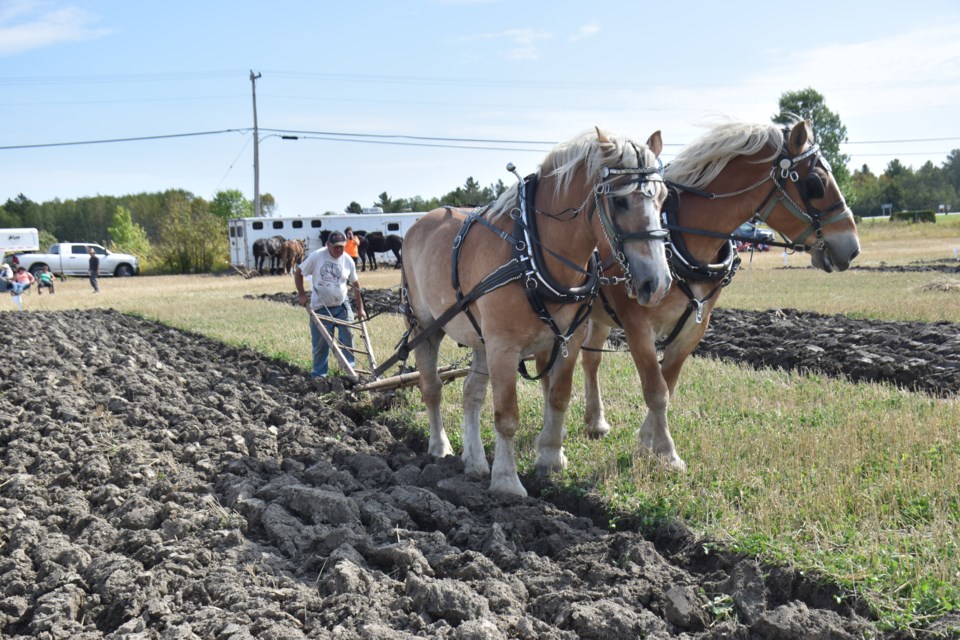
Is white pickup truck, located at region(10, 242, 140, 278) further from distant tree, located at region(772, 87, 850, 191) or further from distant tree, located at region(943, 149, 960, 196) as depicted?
distant tree, located at region(943, 149, 960, 196)

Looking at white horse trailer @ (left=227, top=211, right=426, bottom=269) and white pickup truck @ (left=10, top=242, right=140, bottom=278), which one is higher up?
white horse trailer @ (left=227, top=211, right=426, bottom=269)

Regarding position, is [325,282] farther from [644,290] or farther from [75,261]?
[75,261]

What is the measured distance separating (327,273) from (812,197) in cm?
535

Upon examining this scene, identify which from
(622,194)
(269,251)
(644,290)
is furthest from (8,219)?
(644,290)

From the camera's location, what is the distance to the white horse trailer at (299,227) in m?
38.9

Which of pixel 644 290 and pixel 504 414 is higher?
pixel 644 290

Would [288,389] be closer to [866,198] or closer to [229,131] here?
[229,131]

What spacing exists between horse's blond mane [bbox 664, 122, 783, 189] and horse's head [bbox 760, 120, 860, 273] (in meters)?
0.13

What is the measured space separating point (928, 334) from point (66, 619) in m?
10.2

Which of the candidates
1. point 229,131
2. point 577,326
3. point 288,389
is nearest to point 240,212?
point 229,131

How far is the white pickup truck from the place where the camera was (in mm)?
37812

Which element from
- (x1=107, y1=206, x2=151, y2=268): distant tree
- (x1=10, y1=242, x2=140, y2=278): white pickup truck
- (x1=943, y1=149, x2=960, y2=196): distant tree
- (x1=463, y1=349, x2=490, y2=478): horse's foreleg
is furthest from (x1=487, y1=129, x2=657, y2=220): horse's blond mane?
(x1=943, y1=149, x2=960, y2=196): distant tree

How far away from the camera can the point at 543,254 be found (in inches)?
200

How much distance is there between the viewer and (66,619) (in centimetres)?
376
